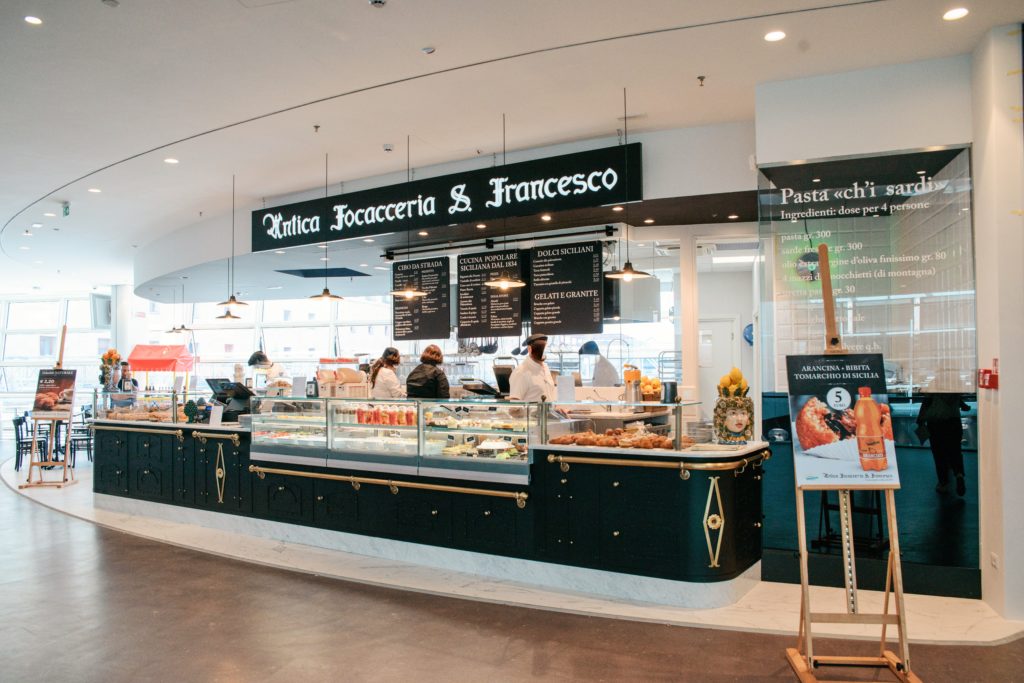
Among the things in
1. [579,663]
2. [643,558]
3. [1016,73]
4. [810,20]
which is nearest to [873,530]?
[643,558]

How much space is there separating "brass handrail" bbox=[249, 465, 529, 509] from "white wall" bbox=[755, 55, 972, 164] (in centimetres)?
301

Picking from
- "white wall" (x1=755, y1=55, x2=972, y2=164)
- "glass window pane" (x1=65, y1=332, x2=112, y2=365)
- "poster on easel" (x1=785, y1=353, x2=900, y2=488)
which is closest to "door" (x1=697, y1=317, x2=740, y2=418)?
"white wall" (x1=755, y1=55, x2=972, y2=164)

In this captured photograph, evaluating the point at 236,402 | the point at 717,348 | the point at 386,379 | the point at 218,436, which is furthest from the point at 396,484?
the point at 717,348

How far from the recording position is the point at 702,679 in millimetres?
3404

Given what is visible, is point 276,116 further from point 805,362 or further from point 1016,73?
point 1016,73

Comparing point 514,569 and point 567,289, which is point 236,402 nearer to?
point 567,289

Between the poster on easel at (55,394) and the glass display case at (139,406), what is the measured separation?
6.79 ft

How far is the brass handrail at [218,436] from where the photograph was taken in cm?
666

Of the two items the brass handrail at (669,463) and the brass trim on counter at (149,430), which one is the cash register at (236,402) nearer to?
the brass trim on counter at (149,430)

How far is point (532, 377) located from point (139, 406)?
4.58 meters

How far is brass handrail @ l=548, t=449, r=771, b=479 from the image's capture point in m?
4.45

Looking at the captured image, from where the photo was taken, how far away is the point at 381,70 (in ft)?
16.7

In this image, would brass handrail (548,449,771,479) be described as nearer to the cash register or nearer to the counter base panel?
the counter base panel

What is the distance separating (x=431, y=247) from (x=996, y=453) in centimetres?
601
